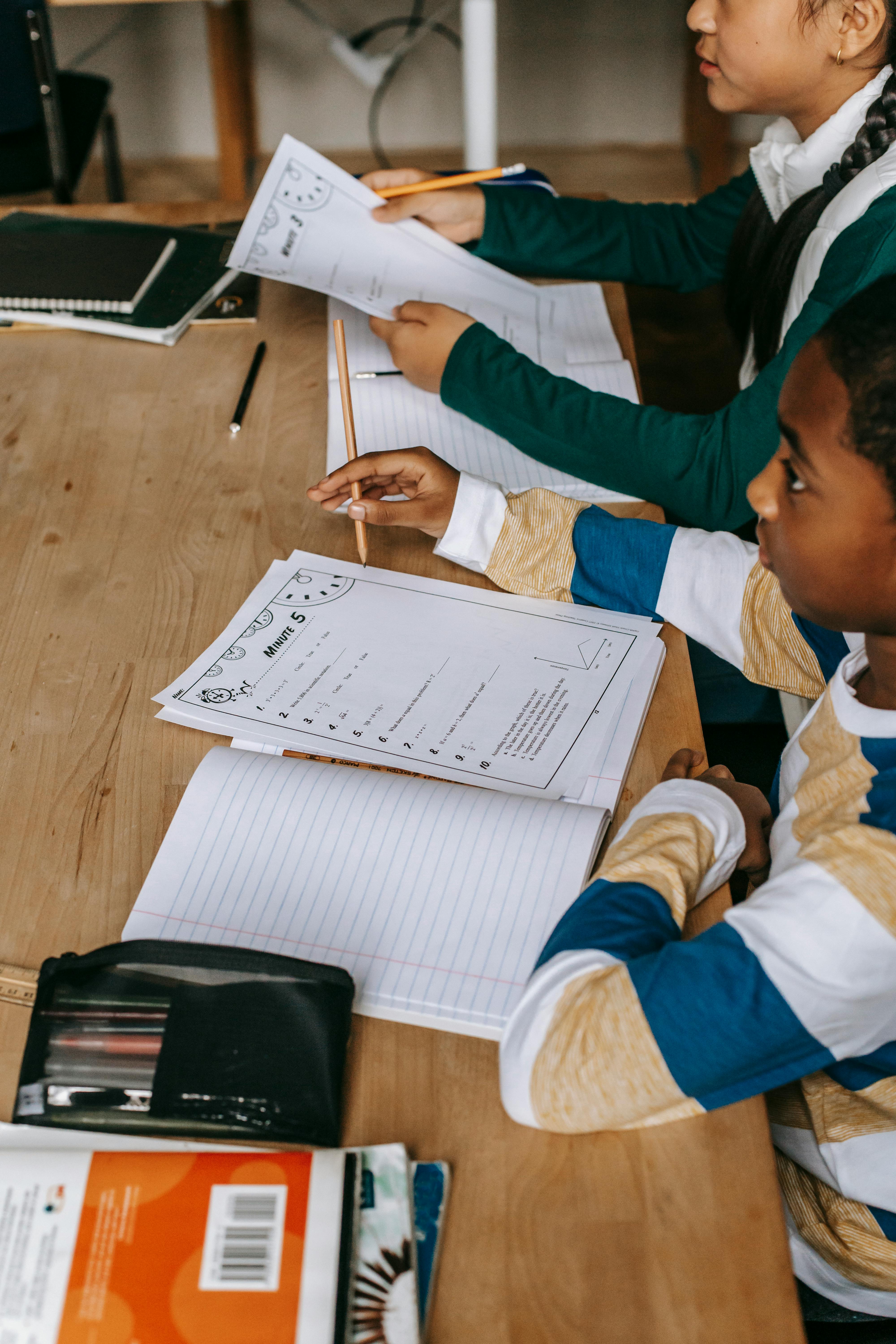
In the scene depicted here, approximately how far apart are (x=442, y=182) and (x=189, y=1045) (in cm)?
105

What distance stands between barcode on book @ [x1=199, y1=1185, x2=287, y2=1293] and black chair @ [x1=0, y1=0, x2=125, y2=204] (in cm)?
193

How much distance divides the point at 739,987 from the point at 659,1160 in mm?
90

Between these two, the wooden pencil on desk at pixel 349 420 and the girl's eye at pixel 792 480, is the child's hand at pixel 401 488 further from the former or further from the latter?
the girl's eye at pixel 792 480

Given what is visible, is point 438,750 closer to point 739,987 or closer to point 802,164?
point 739,987

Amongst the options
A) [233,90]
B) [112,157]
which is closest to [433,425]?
[112,157]

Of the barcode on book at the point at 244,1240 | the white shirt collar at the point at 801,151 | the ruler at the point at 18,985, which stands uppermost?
the white shirt collar at the point at 801,151

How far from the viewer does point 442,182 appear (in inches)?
50.3

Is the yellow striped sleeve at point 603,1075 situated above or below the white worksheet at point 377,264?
below

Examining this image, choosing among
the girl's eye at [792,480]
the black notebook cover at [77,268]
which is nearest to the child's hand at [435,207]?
the black notebook cover at [77,268]

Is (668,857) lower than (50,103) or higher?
lower

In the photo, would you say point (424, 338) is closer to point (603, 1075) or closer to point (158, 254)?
point (158, 254)

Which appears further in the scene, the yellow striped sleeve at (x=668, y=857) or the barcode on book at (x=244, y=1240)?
the yellow striped sleeve at (x=668, y=857)

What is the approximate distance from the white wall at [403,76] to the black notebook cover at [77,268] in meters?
2.12

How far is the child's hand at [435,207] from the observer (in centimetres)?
126
